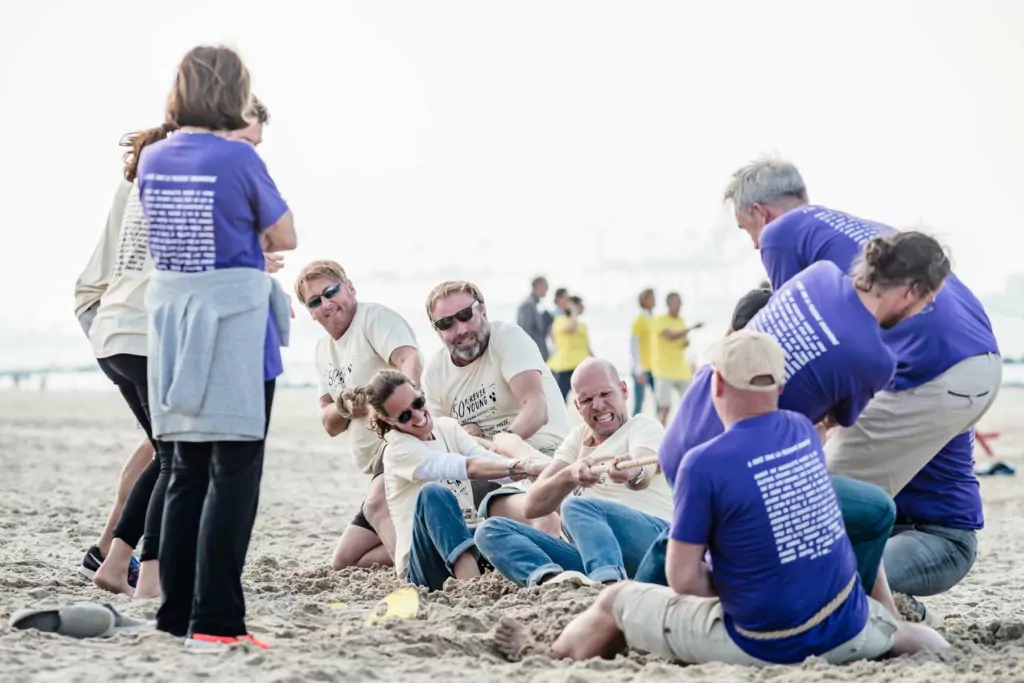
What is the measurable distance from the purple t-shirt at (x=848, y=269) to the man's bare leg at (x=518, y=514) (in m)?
1.40

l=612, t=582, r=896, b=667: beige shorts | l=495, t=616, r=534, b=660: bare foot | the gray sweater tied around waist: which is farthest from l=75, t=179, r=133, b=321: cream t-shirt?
l=612, t=582, r=896, b=667: beige shorts

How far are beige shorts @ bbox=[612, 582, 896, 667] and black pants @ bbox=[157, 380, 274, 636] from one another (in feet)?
3.48

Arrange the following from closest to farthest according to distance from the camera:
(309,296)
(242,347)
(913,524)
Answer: (242,347), (913,524), (309,296)

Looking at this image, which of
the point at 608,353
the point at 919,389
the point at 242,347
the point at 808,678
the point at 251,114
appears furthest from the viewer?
the point at 608,353

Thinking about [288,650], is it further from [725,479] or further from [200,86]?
[200,86]

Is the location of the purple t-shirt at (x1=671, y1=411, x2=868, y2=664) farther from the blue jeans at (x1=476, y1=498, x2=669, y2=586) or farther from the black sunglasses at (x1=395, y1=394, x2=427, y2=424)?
the black sunglasses at (x1=395, y1=394, x2=427, y2=424)

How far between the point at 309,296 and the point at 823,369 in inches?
111

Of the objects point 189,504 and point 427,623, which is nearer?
point 189,504

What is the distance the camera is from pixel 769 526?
11.4ft

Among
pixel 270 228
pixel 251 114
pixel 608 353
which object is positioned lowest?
pixel 608 353

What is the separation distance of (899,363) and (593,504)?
1.12 meters

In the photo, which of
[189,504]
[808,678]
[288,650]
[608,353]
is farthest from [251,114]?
[608,353]

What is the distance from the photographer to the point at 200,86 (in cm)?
376

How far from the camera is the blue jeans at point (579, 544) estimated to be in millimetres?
4641
